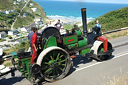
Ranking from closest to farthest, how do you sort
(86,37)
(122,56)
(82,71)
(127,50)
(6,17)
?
(82,71), (86,37), (122,56), (127,50), (6,17)

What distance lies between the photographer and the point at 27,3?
183 metres

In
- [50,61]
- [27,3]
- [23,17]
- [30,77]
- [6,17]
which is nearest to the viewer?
[30,77]

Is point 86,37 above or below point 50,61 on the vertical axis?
above

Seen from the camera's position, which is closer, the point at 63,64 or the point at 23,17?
the point at 63,64

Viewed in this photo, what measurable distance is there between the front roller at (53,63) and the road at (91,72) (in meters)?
0.26

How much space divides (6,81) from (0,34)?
270 feet

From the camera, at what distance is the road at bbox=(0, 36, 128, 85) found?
18.7 ft

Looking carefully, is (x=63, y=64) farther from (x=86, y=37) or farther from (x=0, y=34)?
(x=0, y=34)

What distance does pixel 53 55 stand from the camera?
562 centimetres

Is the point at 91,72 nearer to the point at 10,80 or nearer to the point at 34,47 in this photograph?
the point at 34,47

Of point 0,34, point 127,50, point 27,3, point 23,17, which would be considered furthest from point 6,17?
point 127,50

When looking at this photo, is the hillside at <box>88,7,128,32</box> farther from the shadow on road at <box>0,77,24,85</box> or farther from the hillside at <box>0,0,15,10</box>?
the hillside at <box>0,0,15,10</box>

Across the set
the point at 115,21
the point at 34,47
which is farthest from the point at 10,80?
the point at 115,21

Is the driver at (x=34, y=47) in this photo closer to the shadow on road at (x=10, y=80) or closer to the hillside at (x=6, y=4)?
the shadow on road at (x=10, y=80)
